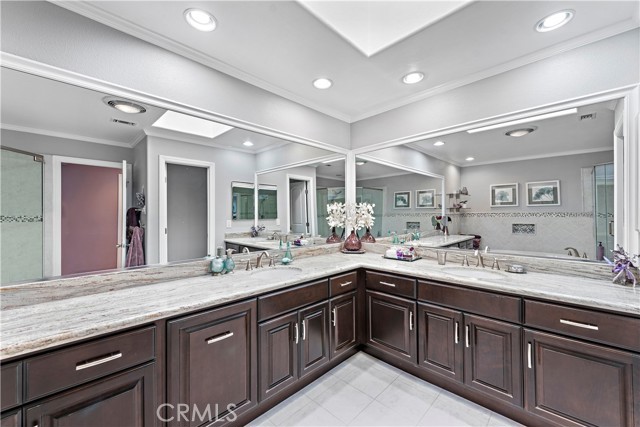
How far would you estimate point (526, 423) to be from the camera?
1.65 m

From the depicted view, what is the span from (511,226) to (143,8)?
2.93m

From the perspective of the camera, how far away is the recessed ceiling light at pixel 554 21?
5.06ft

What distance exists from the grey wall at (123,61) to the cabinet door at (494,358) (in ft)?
7.38

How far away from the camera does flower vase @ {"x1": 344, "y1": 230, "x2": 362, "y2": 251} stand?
2986 millimetres

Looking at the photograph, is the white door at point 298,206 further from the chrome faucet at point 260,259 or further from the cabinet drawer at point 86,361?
the cabinet drawer at point 86,361

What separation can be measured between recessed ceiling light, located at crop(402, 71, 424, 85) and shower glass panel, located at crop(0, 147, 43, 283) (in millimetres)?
2531

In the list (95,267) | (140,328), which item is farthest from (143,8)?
(140,328)

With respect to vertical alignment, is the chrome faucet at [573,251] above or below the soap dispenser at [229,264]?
above

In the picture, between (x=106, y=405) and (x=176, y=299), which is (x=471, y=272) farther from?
(x=106, y=405)

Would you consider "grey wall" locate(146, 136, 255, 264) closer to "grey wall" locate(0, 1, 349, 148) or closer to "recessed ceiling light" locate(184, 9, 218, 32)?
A: "grey wall" locate(0, 1, 349, 148)

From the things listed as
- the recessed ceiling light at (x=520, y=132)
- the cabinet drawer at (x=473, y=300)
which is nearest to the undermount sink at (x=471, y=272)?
the cabinet drawer at (x=473, y=300)

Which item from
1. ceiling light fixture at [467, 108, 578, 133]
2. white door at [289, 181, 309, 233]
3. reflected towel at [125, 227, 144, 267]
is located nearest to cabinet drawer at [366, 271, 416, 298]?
white door at [289, 181, 309, 233]

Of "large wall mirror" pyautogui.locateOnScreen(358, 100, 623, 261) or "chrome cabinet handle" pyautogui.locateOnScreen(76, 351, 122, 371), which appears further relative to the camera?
"large wall mirror" pyautogui.locateOnScreen(358, 100, 623, 261)

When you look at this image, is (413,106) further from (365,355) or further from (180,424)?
(180,424)
